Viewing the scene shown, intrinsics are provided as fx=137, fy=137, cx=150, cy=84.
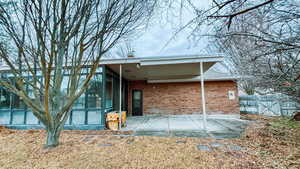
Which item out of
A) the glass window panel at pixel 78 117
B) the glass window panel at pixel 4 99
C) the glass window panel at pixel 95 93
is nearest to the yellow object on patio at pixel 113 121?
the glass window panel at pixel 95 93

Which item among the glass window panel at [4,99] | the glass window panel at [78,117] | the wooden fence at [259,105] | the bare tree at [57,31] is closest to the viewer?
the bare tree at [57,31]

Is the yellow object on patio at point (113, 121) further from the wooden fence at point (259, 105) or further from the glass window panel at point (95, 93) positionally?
the wooden fence at point (259, 105)

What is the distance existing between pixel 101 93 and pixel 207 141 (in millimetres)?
4546

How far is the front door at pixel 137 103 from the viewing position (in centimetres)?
1023

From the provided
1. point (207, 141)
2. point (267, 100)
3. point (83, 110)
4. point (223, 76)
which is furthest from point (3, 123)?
point (267, 100)

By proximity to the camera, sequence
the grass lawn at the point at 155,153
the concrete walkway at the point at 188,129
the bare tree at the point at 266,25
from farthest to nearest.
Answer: the concrete walkway at the point at 188,129 → the grass lawn at the point at 155,153 → the bare tree at the point at 266,25

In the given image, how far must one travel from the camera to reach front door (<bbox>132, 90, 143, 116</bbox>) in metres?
10.2

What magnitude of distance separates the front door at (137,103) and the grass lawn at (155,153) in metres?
5.61

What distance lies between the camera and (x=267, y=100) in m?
8.43

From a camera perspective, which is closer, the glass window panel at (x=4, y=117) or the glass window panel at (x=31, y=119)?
the glass window panel at (x=31, y=119)

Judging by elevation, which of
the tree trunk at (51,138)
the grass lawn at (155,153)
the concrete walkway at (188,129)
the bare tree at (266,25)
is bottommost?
the grass lawn at (155,153)

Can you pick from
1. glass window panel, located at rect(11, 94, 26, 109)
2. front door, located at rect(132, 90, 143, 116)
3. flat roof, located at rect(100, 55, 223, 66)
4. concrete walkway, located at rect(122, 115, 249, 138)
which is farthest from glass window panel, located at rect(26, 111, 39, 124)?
front door, located at rect(132, 90, 143, 116)

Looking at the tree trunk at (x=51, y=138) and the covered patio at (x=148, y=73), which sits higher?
the covered patio at (x=148, y=73)

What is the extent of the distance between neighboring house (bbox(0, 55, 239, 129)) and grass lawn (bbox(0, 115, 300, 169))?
193 cm
